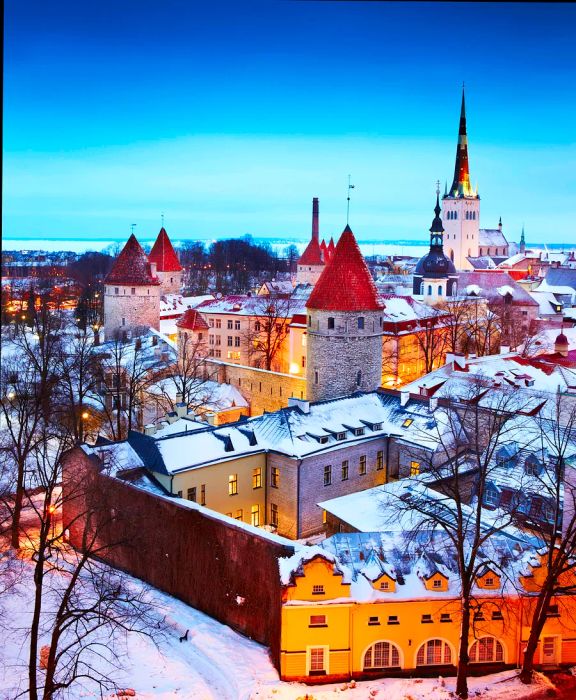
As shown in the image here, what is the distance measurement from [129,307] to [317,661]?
1988 cm

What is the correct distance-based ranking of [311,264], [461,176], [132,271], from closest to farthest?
[132,271], [311,264], [461,176]

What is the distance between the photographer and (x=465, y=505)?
12.0 m

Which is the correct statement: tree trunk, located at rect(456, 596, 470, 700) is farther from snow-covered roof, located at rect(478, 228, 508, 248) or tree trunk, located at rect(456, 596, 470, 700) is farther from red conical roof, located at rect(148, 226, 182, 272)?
snow-covered roof, located at rect(478, 228, 508, 248)

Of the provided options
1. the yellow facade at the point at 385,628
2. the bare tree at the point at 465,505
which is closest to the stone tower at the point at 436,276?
the bare tree at the point at 465,505

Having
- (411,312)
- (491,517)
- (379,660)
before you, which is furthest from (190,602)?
(411,312)

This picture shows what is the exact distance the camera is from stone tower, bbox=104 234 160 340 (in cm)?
2742

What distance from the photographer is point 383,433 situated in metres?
16.0

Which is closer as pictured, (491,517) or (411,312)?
(491,517)

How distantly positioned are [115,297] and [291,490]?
15.5m

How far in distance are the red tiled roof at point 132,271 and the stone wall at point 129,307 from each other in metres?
0.23

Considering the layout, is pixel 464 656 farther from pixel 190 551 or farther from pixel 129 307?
pixel 129 307

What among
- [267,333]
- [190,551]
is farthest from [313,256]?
[190,551]

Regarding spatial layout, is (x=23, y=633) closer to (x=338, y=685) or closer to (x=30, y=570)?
(x=30, y=570)

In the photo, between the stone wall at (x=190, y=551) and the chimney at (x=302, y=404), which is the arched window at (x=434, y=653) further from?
the chimney at (x=302, y=404)
